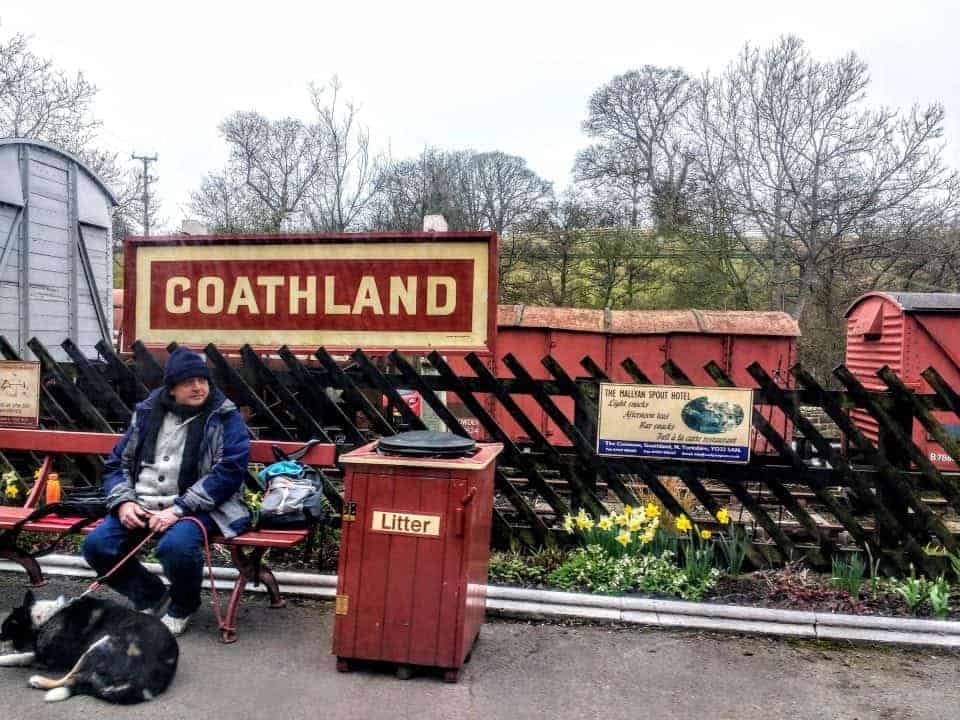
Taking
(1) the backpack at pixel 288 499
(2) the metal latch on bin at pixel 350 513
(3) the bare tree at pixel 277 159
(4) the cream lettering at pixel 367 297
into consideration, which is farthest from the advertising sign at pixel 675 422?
(3) the bare tree at pixel 277 159

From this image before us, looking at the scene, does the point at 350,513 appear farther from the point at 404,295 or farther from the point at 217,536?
the point at 404,295

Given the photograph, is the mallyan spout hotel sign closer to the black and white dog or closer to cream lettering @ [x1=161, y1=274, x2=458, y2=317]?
cream lettering @ [x1=161, y1=274, x2=458, y2=317]

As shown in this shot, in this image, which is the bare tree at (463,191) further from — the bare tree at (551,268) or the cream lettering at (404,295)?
the cream lettering at (404,295)

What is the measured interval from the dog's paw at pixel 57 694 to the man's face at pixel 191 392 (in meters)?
1.50

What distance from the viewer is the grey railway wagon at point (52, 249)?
10430 millimetres

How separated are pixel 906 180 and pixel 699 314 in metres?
14.9

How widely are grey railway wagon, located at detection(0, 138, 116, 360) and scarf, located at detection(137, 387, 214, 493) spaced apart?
23.8 feet

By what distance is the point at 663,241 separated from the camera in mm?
27656

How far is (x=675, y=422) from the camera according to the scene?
5289 millimetres

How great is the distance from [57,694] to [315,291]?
3.26m

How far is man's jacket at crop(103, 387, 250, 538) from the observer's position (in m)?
4.35

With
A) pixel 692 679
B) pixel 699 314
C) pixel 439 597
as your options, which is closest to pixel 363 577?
pixel 439 597

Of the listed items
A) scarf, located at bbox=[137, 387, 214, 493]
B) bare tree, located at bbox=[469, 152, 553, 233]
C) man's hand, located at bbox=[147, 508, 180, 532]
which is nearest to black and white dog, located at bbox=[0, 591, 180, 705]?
man's hand, located at bbox=[147, 508, 180, 532]

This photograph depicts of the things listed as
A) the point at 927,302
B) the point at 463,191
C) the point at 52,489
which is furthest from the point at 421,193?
the point at 52,489
